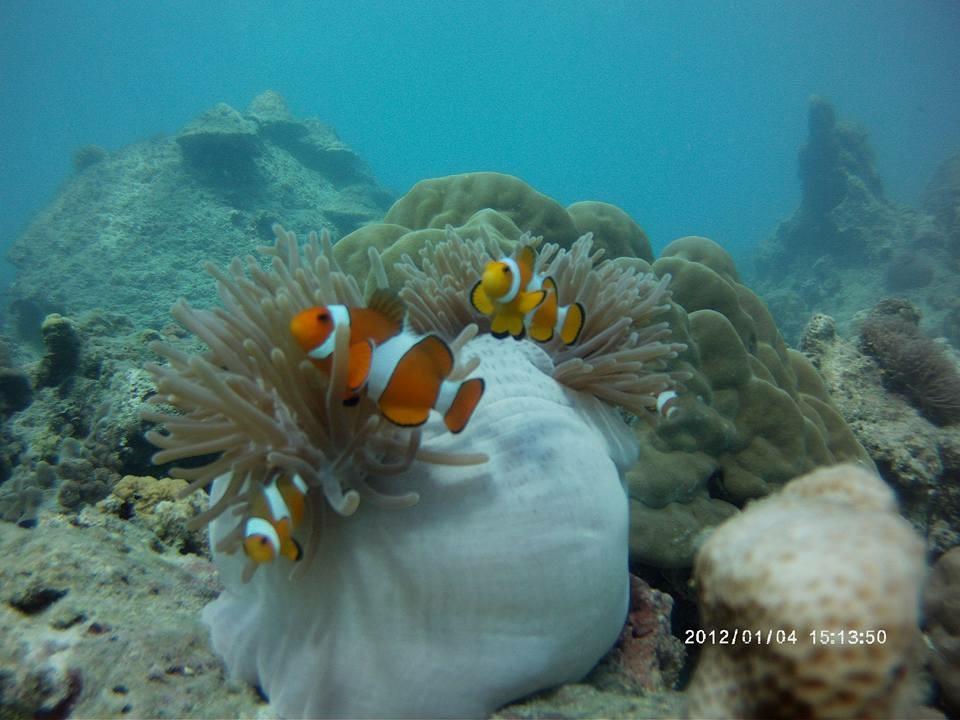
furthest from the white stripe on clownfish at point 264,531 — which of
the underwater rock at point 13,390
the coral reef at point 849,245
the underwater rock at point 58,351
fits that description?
the coral reef at point 849,245

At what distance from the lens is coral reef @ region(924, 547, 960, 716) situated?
2188 mm

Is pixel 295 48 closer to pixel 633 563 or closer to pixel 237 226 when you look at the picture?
pixel 237 226

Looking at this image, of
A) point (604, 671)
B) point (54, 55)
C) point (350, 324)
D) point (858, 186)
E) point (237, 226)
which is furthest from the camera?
Result: point (54, 55)

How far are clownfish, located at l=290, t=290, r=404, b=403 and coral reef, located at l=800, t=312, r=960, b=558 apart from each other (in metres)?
3.90

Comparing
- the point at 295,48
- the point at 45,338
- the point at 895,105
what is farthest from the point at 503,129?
the point at 45,338

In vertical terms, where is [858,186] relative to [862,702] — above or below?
above

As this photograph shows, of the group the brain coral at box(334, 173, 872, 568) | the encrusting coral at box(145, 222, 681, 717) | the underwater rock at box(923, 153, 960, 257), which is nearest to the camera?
the encrusting coral at box(145, 222, 681, 717)

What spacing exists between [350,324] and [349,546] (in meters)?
0.60

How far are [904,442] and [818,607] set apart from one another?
12.6 feet

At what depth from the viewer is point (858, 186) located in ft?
60.2

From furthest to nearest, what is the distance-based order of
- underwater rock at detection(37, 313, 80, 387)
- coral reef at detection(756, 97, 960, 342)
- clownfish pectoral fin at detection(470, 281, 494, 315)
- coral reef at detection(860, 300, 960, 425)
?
1. coral reef at detection(756, 97, 960, 342)
2. underwater rock at detection(37, 313, 80, 387)
3. coral reef at detection(860, 300, 960, 425)
4. clownfish pectoral fin at detection(470, 281, 494, 315)

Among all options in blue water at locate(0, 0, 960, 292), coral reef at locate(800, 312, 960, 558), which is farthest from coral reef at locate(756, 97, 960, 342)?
blue water at locate(0, 0, 960, 292)

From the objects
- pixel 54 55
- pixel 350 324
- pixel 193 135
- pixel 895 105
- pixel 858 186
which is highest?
pixel 895 105

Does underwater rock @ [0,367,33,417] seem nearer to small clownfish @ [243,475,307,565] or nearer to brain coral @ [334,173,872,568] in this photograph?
brain coral @ [334,173,872,568]
